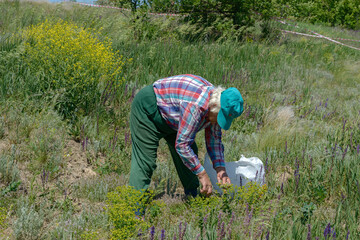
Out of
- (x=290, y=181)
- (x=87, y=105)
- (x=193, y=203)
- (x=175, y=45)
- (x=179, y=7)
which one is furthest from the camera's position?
(x=179, y=7)

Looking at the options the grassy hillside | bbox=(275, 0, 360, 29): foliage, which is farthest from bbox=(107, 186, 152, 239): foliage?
bbox=(275, 0, 360, 29): foliage

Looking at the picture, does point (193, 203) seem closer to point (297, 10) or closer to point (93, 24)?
point (93, 24)

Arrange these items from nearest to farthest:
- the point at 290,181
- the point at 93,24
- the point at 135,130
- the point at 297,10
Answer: the point at 135,130 → the point at 290,181 → the point at 93,24 → the point at 297,10

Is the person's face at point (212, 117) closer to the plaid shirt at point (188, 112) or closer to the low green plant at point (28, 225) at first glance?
the plaid shirt at point (188, 112)

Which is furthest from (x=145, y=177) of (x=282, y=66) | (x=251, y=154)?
(x=282, y=66)

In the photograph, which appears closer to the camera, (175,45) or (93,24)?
(175,45)

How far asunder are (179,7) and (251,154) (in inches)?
274

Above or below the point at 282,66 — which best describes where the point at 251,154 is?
below

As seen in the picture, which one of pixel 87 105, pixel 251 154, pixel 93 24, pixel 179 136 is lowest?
pixel 251 154

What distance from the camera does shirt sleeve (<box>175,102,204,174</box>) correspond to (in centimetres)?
271

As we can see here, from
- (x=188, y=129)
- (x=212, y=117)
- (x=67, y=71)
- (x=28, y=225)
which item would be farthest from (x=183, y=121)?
(x=67, y=71)

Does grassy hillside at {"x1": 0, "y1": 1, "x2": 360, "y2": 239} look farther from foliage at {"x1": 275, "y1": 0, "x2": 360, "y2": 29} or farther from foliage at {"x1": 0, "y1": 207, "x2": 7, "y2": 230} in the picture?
foliage at {"x1": 275, "y1": 0, "x2": 360, "y2": 29}

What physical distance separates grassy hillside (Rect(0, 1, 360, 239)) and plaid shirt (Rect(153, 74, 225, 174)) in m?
0.38

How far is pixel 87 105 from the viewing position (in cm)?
486
